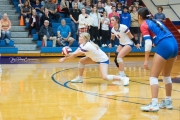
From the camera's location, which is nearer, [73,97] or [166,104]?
[166,104]

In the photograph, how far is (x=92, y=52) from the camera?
29.3 feet

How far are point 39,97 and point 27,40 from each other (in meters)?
10.2

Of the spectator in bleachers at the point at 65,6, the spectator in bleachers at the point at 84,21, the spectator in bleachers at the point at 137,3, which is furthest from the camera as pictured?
the spectator in bleachers at the point at 137,3

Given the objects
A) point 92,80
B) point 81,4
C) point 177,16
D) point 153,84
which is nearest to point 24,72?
point 92,80

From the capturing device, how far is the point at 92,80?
10.3m

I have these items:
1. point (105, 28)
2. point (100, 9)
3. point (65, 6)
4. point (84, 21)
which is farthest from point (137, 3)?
point (84, 21)

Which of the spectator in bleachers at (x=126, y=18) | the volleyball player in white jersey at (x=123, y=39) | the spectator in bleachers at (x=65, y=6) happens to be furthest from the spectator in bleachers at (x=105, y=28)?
the volleyball player in white jersey at (x=123, y=39)

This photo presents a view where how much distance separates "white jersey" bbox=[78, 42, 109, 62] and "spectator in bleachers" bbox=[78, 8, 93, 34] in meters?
7.65

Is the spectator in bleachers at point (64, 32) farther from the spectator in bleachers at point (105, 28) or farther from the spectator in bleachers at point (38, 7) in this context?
the spectator in bleachers at point (38, 7)

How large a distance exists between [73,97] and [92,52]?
154 centimetres

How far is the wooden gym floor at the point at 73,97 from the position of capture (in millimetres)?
6289

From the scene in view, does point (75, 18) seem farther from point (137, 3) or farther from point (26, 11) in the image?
point (137, 3)

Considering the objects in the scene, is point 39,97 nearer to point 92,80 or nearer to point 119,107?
point 119,107

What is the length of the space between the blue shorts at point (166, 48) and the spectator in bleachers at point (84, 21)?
10.5 metres
